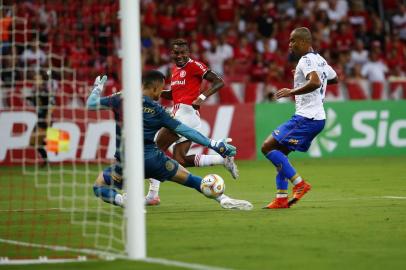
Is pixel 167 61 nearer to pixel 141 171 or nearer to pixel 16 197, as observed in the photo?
pixel 16 197

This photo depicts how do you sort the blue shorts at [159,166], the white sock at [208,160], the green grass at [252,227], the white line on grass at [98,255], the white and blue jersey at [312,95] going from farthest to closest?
the white sock at [208,160] < the white and blue jersey at [312,95] < the blue shorts at [159,166] < the green grass at [252,227] < the white line on grass at [98,255]

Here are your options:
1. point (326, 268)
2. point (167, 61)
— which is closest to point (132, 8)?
point (326, 268)

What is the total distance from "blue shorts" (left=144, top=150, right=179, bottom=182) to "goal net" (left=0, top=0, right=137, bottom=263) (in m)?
0.64

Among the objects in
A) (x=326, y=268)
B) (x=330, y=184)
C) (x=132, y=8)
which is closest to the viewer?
(x=326, y=268)

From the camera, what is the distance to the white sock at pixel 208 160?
45.7 feet

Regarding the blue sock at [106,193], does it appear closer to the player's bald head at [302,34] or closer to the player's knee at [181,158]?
the player's knee at [181,158]

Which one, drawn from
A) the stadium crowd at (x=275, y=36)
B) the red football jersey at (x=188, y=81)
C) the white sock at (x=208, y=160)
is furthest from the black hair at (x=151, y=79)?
the stadium crowd at (x=275, y=36)

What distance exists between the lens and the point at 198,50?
28.0 m

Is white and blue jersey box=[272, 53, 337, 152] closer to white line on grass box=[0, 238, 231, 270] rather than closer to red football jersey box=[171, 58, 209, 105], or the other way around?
red football jersey box=[171, 58, 209, 105]

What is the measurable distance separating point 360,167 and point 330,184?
4.54 meters

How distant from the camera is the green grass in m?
8.22

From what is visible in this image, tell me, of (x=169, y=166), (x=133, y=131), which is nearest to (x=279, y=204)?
(x=169, y=166)

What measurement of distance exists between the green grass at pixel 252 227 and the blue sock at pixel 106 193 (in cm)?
22

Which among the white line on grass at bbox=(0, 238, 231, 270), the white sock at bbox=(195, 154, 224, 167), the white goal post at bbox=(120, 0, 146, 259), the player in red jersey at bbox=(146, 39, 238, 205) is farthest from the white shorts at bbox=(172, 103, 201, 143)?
the white goal post at bbox=(120, 0, 146, 259)
